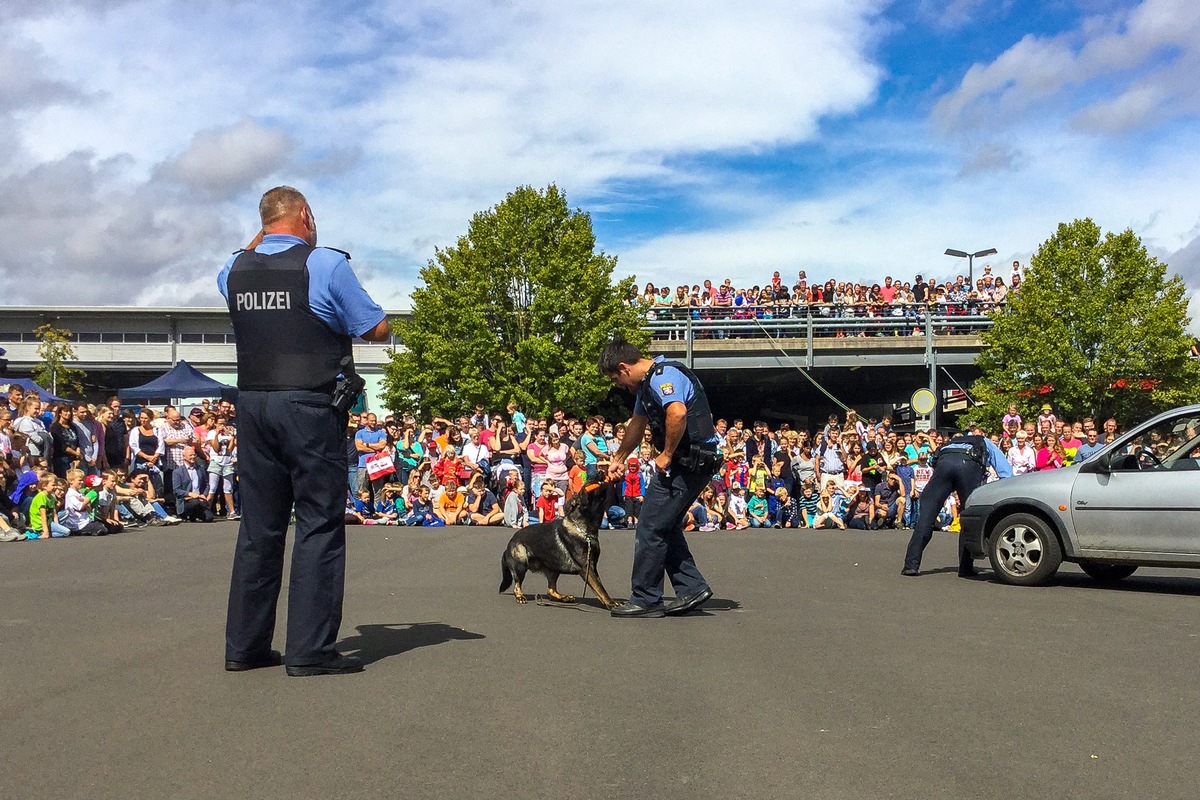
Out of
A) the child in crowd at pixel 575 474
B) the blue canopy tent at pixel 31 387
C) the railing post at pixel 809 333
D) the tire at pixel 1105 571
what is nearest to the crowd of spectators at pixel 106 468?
Answer: the blue canopy tent at pixel 31 387

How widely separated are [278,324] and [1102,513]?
7565 millimetres

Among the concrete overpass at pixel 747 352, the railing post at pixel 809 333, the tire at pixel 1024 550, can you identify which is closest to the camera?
the tire at pixel 1024 550

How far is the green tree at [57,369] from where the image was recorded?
53.4m

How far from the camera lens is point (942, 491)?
39.5 feet

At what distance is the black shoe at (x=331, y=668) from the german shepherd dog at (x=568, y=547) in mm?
3077

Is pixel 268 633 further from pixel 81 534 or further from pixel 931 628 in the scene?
pixel 81 534

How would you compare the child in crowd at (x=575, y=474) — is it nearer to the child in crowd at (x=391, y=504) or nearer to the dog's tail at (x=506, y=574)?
the child in crowd at (x=391, y=504)

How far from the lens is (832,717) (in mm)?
5105

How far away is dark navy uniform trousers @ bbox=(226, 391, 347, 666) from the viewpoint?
5.67m

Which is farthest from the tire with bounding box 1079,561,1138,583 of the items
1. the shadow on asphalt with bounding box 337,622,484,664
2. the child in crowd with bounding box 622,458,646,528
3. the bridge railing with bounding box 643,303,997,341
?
the bridge railing with bounding box 643,303,997,341

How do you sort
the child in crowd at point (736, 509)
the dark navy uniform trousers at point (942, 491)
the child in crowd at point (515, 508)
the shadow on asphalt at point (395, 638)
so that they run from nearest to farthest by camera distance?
the shadow on asphalt at point (395, 638) < the dark navy uniform trousers at point (942, 491) < the child in crowd at point (515, 508) < the child in crowd at point (736, 509)

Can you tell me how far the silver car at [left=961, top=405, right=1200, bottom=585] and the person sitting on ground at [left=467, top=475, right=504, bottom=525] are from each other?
10.4 meters

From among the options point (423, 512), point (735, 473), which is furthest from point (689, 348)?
point (423, 512)

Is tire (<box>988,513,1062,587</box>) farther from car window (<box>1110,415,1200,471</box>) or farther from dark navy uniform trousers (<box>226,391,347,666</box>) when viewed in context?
dark navy uniform trousers (<box>226,391,347,666</box>)
